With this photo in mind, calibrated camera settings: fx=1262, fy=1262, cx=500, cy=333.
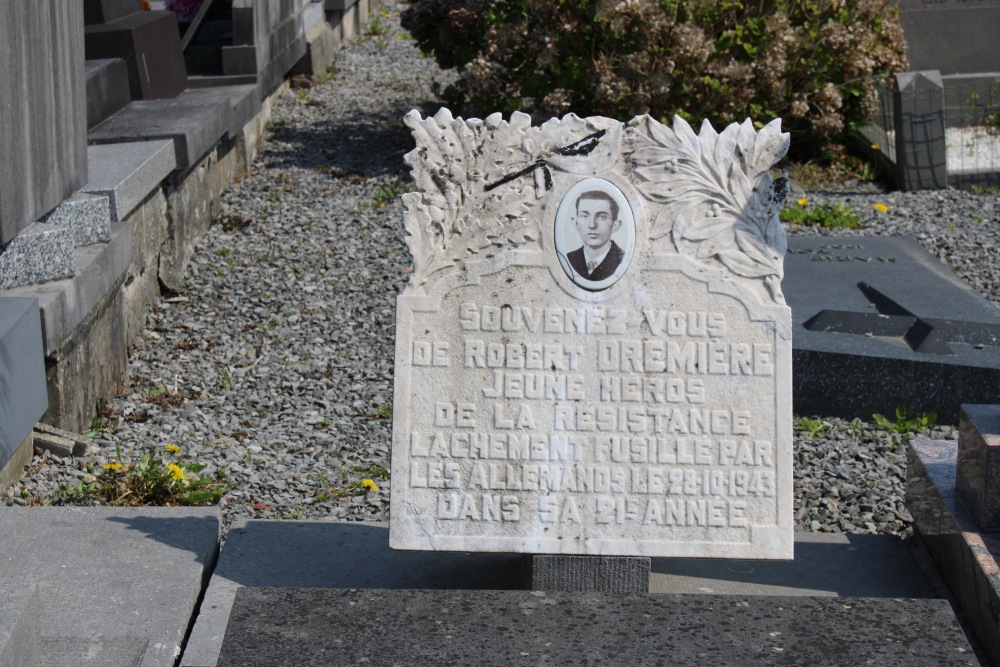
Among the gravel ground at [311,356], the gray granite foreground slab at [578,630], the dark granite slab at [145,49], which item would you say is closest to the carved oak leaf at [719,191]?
the gray granite foreground slab at [578,630]

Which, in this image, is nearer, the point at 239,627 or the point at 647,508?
the point at 239,627

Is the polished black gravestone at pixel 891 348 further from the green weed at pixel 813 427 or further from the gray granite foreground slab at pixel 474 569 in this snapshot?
the gray granite foreground slab at pixel 474 569

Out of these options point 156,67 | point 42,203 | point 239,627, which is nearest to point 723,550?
point 239,627

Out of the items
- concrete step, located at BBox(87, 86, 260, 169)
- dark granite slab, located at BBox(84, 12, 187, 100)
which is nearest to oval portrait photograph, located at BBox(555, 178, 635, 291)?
concrete step, located at BBox(87, 86, 260, 169)

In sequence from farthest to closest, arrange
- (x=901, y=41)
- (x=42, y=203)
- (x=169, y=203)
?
(x=901, y=41) → (x=169, y=203) → (x=42, y=203)

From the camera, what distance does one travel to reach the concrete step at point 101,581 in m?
2.47

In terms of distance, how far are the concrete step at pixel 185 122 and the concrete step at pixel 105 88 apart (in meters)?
0.05

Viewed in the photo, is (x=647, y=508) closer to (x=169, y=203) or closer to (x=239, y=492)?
(x=239, y=492)

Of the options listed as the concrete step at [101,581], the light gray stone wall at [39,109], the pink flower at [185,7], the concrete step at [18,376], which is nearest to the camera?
the concrete step at [101,581]

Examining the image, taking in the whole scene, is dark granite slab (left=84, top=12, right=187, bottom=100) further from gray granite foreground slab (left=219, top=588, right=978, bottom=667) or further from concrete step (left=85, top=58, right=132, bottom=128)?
gray granite foreground slab (left=219, top=588, right=978, bottom=667)

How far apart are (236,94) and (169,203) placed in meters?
1.78

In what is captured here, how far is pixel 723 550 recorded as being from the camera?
9.45 ft

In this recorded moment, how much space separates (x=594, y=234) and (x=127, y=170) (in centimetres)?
294

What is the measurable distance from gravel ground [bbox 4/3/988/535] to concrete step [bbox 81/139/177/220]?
576 mm
